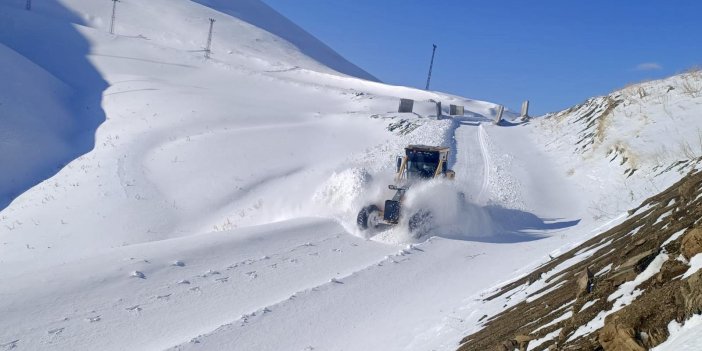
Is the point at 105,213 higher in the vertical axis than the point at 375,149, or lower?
lower

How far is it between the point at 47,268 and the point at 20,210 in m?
12.6

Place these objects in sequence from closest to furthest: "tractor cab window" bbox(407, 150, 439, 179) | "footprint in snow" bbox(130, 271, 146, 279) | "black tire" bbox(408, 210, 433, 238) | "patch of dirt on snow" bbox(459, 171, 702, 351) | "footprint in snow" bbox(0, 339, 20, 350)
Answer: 1. "patch of dirt on snow" bbox(459, 171, 702, 351)
2. "footprint in snow" bbox(0, 339, 20, 350)
3. "footprint in snow" bbox(130, 271, 146, 279)
4. "black tire" bbox(408, 210, 433, 238)
5. "tractor cab window" bbox(407, 150, 439, 179)

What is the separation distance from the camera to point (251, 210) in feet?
75.7

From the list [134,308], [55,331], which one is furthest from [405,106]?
[55,331]

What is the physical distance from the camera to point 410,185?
18594 millimetres

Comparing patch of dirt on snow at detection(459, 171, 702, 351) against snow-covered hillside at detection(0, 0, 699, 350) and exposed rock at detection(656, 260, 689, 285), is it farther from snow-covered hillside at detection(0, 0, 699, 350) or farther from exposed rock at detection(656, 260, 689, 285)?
snow-covered hillside at detection(0, 0, 699, 350)

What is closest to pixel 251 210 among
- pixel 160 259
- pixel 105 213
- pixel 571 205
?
pixel 105 213

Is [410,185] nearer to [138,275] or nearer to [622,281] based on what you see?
[138,275]

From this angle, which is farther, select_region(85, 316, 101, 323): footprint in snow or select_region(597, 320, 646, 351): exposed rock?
select_region(85, 316, 101, 323): footprint in snow

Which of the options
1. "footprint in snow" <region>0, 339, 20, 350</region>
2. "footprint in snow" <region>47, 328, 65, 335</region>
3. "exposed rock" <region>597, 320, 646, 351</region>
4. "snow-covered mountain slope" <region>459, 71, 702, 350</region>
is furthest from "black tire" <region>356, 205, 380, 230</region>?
"exposed rock" <region>597, 320, 646, 351</region>

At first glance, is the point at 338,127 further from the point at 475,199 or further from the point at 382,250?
the point at 382,250

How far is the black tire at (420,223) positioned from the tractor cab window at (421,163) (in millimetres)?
2440

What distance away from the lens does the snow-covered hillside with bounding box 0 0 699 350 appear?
11.2 meters

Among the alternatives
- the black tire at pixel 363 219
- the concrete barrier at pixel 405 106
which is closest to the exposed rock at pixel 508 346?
the black tire at pixel 363 219
